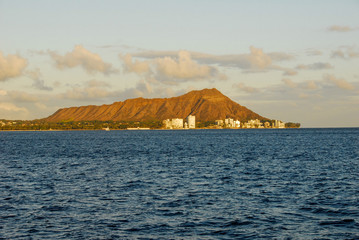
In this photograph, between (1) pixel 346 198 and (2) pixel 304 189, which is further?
(2) pixel 304 189

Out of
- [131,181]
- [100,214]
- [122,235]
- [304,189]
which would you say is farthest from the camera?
[131,181]

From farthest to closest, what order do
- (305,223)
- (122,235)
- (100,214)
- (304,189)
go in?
1. (304,189)
2. (100,214)
3. (305,223)
4. (122,235)

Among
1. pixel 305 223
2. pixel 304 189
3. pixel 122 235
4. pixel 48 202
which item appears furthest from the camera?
pixel 304 189

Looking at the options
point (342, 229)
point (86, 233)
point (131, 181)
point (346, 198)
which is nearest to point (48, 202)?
point (86, 233)

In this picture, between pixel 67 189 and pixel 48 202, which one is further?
pixel 67 189

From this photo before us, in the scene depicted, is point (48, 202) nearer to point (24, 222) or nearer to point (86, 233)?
point (24, 222)

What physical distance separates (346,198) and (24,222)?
27.6m

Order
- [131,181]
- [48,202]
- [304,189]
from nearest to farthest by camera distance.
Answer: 1. [48,202]
2. [304,189]
3. [131,181]

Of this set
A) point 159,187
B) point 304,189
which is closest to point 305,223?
point 304,189

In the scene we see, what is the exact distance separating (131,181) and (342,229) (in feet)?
88.6

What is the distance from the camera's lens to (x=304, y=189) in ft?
133

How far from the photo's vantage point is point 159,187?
139 feet

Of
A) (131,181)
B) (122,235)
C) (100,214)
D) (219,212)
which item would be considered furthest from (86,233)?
(131,181)

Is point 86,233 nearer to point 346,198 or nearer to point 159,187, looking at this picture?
point 159,187
